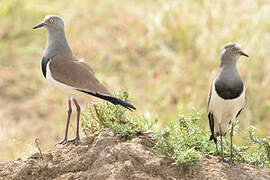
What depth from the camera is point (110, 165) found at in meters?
3.27

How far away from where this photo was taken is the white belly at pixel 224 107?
3607 mm

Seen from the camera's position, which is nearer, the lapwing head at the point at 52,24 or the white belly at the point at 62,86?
the white belly at the point at 62,86

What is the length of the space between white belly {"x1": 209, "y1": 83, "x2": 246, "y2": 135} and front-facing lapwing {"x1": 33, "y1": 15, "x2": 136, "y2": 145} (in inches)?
24.4

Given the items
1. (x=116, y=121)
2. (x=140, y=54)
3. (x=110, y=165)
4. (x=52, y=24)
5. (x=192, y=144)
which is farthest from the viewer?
(x=140, y=54)

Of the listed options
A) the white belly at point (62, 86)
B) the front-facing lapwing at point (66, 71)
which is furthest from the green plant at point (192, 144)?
the white belly at point (62, 86)

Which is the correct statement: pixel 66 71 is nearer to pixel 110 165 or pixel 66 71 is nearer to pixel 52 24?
pixel 52 24

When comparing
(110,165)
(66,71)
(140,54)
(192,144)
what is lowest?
(110,165)

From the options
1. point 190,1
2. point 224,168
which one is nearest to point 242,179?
point 224,168

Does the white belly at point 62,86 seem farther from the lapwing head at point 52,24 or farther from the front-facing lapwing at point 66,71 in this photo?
the lapwing head at point 52,24

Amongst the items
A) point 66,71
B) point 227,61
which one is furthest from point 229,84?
point 66,71

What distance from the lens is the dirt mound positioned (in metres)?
3.25

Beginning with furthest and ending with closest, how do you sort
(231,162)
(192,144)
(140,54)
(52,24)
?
(140,54), (52,24), (192,144), (231,162)

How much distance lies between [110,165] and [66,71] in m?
0.82

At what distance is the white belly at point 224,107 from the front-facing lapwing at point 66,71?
62 cm
